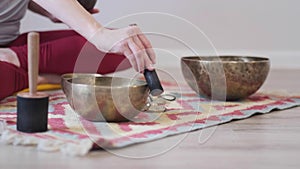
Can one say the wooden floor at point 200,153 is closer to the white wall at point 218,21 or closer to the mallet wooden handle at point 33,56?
the mallet wooden handle at point 33,56

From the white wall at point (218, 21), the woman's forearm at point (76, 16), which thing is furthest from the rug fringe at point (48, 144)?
the white wall at point (218, 21)

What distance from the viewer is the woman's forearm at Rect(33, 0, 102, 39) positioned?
954 millimetres

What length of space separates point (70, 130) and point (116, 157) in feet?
0.48

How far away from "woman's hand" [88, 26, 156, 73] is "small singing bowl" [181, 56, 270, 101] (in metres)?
A: 0.27

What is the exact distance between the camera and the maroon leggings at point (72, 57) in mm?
1405

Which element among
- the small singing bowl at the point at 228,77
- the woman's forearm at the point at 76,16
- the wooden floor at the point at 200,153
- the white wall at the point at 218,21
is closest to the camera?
the wooden floor at the point at 200,153

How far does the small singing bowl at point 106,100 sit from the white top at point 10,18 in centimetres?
49

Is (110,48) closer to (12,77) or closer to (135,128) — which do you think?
(135,128)

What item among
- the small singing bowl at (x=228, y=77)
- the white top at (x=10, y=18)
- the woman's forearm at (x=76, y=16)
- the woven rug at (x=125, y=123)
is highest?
the woman's forearm at (x=76, y=16)

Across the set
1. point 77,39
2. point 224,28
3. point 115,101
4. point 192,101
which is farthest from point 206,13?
point 115,101

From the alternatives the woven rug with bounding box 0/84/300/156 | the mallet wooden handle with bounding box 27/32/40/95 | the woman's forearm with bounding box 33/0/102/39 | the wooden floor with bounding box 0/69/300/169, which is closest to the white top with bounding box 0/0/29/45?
the woven rug with bounding box 0/84/300/156

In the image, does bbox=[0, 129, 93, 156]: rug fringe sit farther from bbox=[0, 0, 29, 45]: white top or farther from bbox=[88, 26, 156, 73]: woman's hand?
bbox=[0, 0, 29, 45]: white top

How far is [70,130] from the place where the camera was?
0.87 m

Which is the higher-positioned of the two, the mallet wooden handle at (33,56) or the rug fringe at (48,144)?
the mallet wooden handle at (33,56)
